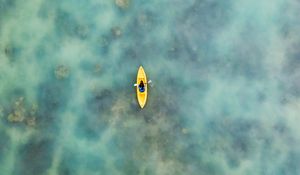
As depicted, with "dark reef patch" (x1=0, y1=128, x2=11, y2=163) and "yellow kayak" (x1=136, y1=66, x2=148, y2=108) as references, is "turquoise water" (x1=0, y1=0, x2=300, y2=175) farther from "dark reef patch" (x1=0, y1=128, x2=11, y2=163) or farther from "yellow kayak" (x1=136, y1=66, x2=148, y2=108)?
"yellow kayak" (x1=136, y1=66, x2=148, y2=108)

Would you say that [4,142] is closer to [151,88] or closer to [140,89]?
[140,89]

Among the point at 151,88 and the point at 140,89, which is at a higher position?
the point at 151,88

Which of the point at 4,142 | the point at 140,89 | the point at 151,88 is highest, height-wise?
the point at 151,88

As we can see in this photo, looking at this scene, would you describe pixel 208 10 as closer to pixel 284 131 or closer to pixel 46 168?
pixel 284 131

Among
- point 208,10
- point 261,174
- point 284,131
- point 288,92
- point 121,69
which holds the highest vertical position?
point 208,10

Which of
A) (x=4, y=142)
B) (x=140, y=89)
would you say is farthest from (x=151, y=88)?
(x=4, y=142)

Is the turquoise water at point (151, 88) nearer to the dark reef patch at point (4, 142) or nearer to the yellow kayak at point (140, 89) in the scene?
the dark reef patch at point (4, 142)

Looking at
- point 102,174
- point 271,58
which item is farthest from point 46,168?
point 271,58

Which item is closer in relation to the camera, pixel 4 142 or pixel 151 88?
pixel 4 142

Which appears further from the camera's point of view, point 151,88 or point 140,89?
point 151,88
